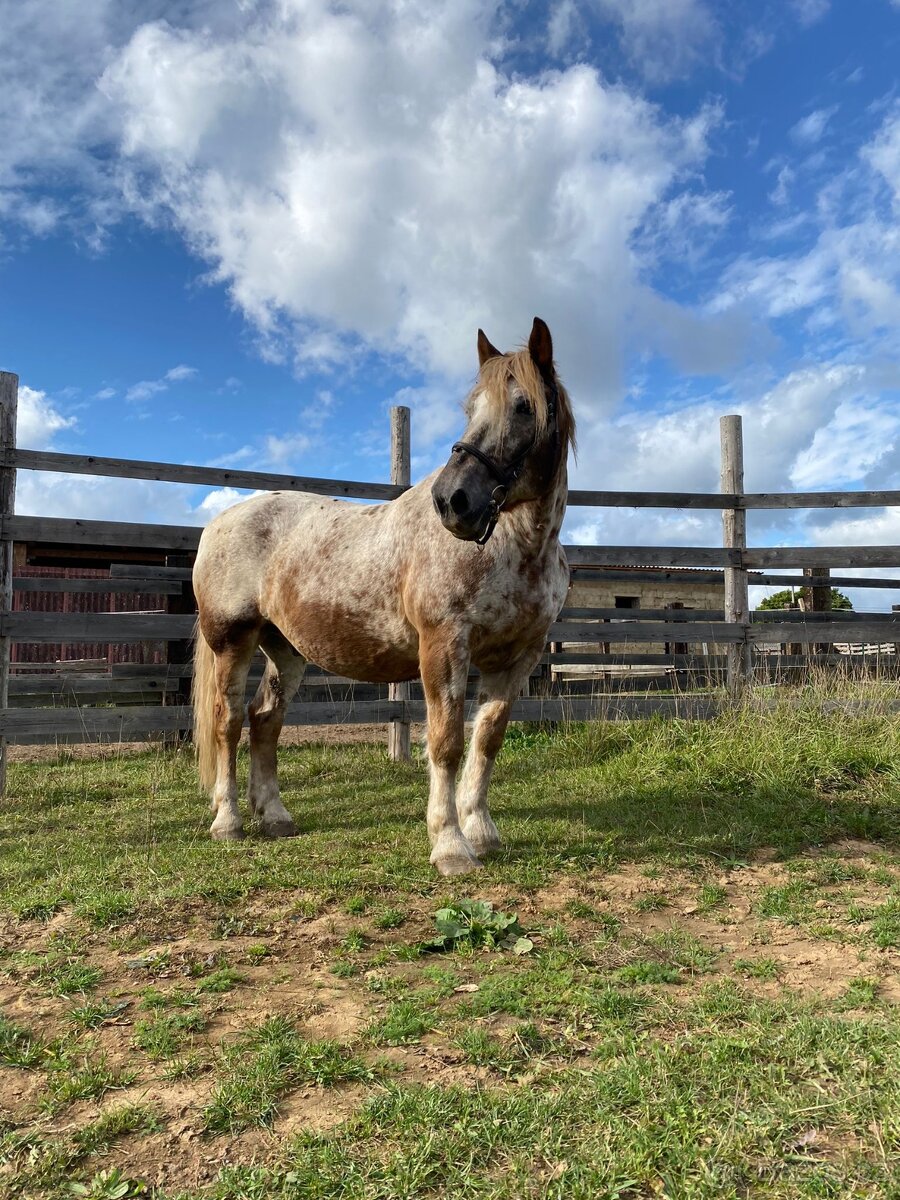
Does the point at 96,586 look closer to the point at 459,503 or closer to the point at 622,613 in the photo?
the point at 459,503

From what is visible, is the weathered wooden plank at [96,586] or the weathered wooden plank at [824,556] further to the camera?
the weathered wooden plank at [824,556]

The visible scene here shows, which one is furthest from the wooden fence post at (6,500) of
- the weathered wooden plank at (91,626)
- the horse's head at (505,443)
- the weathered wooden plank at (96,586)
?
the horse's head at (505,443)

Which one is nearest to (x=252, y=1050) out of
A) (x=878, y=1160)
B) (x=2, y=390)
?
(x=878, y=1160)

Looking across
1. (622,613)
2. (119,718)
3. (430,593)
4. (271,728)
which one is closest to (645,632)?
(622,613)

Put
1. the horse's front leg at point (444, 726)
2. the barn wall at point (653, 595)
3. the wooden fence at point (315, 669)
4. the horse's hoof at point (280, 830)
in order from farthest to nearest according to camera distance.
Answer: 1. the barn wall at point (653, 595)
2. the wooden fence at point (315, 669)
3. the horse's hoof at point (280, 830)
4. the horse's front leg at point (444, 726)

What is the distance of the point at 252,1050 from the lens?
2055 mm

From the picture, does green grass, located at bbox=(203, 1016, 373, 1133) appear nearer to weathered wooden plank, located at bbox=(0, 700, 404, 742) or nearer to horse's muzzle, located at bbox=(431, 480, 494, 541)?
horse's muzzle, located at bbox=(431, 480, 494, 541)

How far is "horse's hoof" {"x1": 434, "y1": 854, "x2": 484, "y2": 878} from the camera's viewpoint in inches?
141

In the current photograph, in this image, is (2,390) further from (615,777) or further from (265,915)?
(615,777)

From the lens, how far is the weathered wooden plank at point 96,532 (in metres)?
6.21

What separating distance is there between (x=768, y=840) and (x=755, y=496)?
4.59m

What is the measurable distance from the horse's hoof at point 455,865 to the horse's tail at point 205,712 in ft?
6.70

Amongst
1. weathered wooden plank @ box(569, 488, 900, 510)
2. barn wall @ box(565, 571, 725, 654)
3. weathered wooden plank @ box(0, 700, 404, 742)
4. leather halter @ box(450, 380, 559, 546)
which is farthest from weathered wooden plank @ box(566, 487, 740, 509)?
barn wall @ box(565, 571, 725, 654)

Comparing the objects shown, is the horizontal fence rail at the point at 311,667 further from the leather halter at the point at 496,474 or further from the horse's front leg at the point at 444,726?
the leather halter at the point at 496,474
